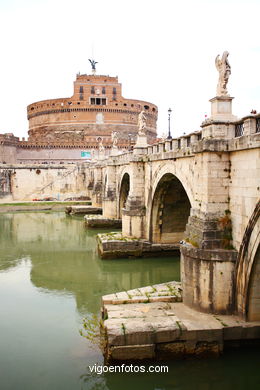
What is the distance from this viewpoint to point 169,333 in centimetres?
802

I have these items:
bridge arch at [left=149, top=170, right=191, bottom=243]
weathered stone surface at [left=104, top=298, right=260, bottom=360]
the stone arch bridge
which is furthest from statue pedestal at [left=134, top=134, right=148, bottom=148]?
weathered stone surface at [left=104, top=298, right=260, bottom=360]

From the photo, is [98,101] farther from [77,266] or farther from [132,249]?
[77,266]

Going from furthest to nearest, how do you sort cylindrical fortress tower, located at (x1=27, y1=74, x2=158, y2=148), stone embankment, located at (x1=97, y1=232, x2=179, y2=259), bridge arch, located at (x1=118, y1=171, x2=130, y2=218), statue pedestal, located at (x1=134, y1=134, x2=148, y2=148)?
1. cylindrical fortress tower, located at (x1=27, y1=74, x2=158, y2=148)
2. bridge arch, located at (x1=118, y1=171, x2=130, y2=218)
3. statue pedestal, located at (x1=134, y1=134, x2=148, y2=148)
4. stone embankment, located at (x1=97, y1=232, x2=179, y2=259)

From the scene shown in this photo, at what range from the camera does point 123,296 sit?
1006 centimetres

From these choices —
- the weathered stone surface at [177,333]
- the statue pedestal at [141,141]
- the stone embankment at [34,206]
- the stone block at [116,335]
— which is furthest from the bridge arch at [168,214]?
the stone embankment at [34,206]

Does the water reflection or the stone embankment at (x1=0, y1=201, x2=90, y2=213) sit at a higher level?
the stone embankment at (x1=0, y1=201, x2=90, y2=213)

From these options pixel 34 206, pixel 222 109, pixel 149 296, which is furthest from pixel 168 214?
pixel 34 206

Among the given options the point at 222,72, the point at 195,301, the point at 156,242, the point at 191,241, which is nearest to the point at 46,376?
the point at 195,301

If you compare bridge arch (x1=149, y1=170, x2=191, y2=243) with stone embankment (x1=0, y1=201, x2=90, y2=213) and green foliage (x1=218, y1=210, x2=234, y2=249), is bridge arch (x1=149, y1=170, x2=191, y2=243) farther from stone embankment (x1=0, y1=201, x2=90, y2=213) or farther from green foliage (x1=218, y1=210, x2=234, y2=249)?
stone embankment (x1=0, y1=201, x2=90, y2=213)

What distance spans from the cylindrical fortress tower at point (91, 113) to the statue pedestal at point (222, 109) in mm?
54116

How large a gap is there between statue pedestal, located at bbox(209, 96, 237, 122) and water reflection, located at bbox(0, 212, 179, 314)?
659 cm

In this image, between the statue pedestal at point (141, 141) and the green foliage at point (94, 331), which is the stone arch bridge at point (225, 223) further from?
the statue pedestal at point (141, 141)

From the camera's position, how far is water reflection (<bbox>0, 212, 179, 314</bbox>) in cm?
1366

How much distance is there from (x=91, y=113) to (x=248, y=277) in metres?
59.0
